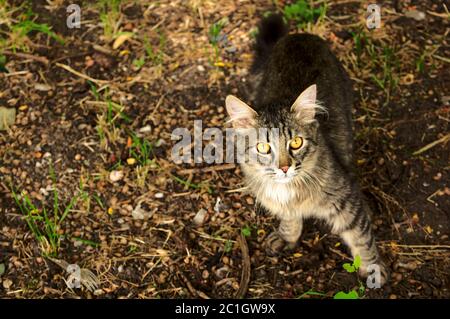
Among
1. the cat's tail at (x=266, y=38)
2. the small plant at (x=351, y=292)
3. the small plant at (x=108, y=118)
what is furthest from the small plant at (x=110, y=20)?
the small plant at (x=351, y=292)

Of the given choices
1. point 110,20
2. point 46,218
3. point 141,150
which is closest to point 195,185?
point 141,150

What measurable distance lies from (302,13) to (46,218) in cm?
254

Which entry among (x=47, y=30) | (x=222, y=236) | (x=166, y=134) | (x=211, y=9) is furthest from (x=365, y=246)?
(x=47, y=30)

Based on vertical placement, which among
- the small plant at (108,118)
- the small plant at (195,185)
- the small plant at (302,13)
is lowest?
the small plant at (195,185)

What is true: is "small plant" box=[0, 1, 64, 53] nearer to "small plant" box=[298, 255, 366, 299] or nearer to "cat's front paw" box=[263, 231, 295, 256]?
"cat's front paw" box=[263, 231, 295, 256]

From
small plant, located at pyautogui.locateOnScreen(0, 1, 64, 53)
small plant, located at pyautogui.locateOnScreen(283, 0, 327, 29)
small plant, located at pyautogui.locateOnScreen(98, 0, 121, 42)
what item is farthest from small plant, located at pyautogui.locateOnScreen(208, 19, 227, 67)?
small plant, located at pyautogui.locateOnScreen(0, 1, 64, 53)

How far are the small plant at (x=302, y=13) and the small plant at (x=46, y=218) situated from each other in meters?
2.21

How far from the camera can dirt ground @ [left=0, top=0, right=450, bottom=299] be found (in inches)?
133

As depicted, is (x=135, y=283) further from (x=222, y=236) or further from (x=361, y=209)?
(x=361, y=209)

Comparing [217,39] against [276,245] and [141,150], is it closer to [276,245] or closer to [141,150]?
[141,150]

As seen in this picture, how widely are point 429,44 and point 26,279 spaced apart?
338 cm

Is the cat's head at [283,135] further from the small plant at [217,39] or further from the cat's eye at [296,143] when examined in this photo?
the small plant at [217,39]

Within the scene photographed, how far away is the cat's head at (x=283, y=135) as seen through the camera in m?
2.92

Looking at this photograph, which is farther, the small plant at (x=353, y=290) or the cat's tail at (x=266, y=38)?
the cat's tail at (x=266, y=38)
